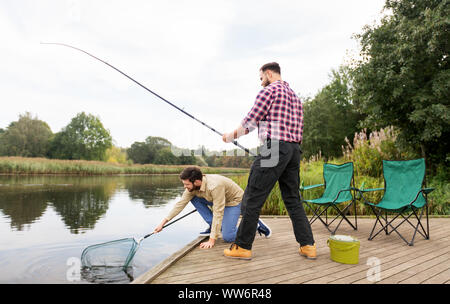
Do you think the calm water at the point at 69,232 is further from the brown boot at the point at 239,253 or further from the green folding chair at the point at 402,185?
the green folding chair at the point at 402,185

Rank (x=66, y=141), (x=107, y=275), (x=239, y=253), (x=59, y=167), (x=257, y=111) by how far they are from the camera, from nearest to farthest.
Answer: (x=257, y=111) → (x=239, y=253) → (x=107, y=275) → (x=59, y=167) → (x=66, y=141)

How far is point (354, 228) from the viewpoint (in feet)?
12.0

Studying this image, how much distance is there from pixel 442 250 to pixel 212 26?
20.3 ft

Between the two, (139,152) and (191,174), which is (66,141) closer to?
(139,152)

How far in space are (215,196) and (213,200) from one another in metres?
0.04

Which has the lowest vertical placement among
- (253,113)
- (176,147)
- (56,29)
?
(176,147)

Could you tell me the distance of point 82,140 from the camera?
113 feet

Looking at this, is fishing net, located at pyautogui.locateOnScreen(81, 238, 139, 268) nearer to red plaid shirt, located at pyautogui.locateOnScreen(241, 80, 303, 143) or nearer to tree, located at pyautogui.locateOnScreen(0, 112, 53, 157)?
red plaid shirt, located at pyautogui.locateOnScreen(241, 80, 303, 143)

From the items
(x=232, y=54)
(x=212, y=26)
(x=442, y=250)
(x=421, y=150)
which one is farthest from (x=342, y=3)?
(x=442, y=250)

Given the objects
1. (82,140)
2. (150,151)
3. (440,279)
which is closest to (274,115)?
(440,279)

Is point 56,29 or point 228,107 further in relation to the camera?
point 228,107

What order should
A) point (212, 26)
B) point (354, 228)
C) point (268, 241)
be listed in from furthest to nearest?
1. point (212, 26)
2. point (354, 228)
3. point (268, 241)

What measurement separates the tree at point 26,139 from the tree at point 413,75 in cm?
3363

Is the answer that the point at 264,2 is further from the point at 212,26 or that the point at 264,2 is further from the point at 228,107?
the point at 228,107
